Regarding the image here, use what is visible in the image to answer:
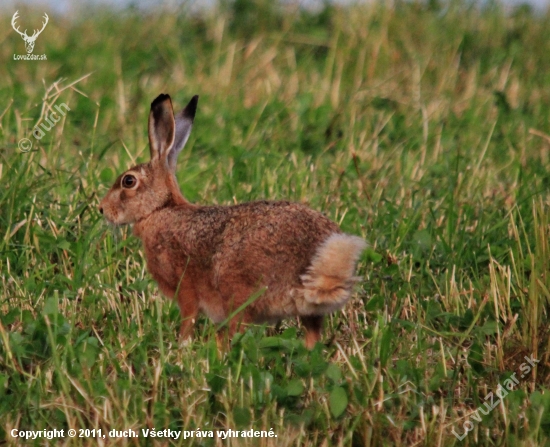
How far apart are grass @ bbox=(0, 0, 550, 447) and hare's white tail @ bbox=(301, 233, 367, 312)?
195mm

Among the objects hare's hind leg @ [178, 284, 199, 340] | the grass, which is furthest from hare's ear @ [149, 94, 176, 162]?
hare's hind leg @ [178, 284, 199, 340]

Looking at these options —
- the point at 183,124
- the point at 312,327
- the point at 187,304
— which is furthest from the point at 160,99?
the point at 312,327

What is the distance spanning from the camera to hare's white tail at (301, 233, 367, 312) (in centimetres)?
464

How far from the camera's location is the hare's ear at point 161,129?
5613 mm

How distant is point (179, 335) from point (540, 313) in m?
1.71

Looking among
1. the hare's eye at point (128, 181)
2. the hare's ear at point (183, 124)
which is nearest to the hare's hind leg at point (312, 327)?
the hare's eye at point (128, 181)

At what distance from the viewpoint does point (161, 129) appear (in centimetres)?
570

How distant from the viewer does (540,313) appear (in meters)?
4.64

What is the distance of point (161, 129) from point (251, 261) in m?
1.25

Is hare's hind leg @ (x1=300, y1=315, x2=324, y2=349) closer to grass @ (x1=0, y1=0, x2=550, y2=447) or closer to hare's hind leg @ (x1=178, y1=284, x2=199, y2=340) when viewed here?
grass @ (x1=0, y1=0, x2=550, y2=447)

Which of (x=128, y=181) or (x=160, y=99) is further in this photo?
(x=128, y=181)

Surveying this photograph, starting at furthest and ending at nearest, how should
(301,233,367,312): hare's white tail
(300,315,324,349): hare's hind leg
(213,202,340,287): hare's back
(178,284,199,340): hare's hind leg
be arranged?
(178,284,199,340): hare's hind leg
(300,315,324,349): hare's hind leg
(213,202,340,287): hare's back
(301,233,367,312): hare's white tail

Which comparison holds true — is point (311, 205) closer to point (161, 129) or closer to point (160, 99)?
point (161, 129)

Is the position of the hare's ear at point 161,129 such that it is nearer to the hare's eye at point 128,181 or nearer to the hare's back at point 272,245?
the hare's eye at point 128,181
